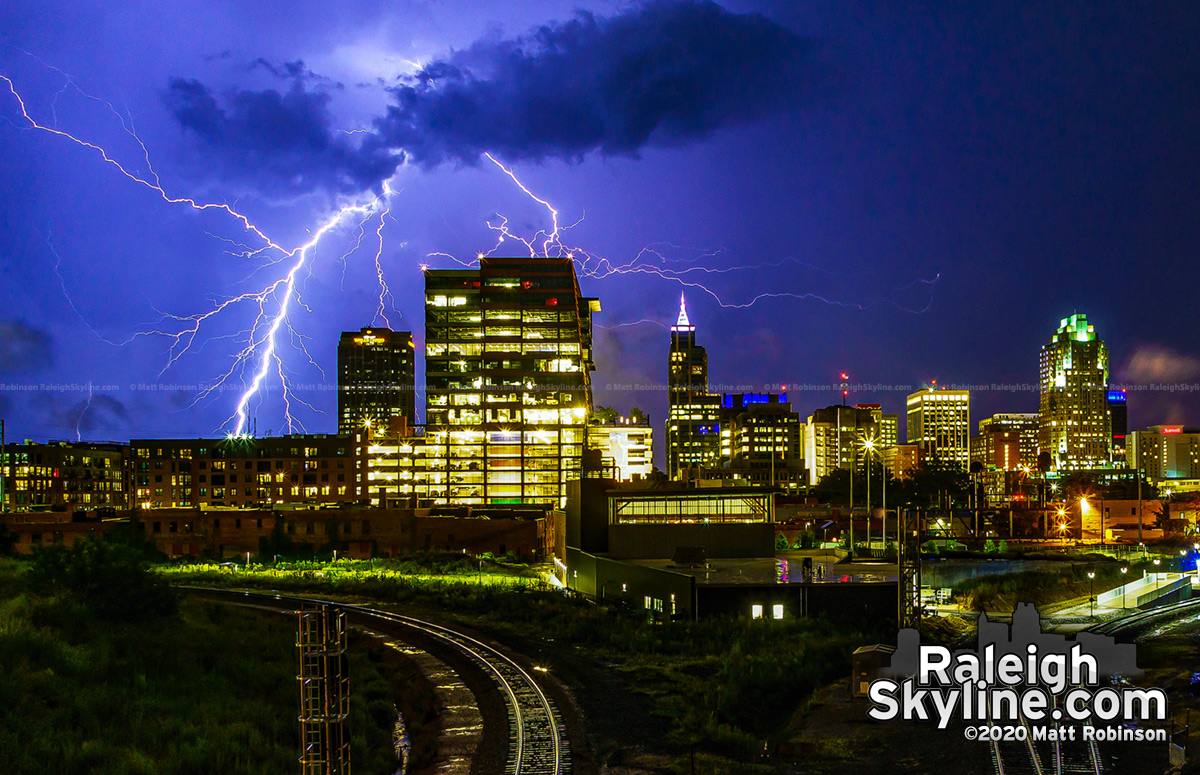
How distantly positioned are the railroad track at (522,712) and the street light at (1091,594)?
21.7 m

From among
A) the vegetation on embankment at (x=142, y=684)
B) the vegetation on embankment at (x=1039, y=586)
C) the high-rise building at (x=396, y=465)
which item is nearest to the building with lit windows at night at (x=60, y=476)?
the high-rise building at (x=396, y=465)

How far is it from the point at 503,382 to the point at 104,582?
91.6 meters

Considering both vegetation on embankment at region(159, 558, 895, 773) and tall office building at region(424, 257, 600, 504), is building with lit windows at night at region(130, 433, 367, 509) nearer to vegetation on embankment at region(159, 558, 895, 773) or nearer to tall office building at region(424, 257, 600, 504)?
tall office building at region(424, 257, 600, 504)

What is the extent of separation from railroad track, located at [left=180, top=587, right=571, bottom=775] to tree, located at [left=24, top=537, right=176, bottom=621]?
9047mm

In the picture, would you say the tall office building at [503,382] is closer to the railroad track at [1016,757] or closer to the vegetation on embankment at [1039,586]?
the vegetation on embankment at [1039,586]

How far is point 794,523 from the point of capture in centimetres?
7238

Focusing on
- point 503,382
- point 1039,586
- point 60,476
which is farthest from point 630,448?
point 1039,586

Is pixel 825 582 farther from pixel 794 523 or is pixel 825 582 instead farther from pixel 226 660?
pixel 794 523

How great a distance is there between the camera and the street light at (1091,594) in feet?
108

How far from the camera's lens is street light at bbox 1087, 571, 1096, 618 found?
3294 cm

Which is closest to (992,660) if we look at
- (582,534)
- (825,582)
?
(825,582)

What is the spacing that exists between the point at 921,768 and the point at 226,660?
19.8m
